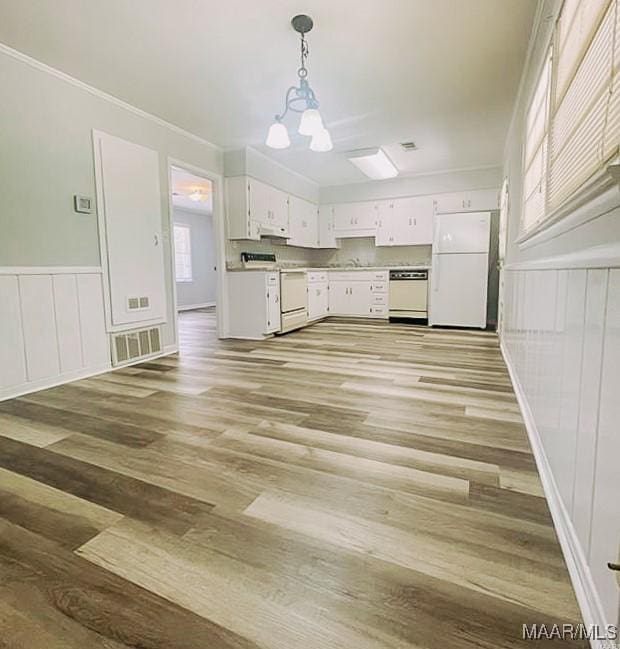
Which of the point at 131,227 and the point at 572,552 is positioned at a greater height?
the point at 131,227

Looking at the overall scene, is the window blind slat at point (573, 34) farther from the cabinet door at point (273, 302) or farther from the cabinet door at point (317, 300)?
the cabinet door at point (317, 300)

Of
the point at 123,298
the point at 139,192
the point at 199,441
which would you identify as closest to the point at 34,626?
the point at 199,441

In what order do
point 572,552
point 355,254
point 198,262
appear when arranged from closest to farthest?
point 572,552 < point 355,254 < point 198,262

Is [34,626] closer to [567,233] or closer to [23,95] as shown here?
[567,233]

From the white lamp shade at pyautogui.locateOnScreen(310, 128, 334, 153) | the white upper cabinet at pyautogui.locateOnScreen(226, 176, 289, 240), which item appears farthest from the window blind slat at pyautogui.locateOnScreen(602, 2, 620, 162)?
the white upper cabinet at pyautogui.locateOnScreen(226, 176, 289, 240)

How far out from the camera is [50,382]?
2.87 m

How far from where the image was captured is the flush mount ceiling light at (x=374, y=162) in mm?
4617

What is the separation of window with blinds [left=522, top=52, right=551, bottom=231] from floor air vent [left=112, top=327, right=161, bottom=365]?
3388 mm

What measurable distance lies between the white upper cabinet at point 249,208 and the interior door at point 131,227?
1113 mm

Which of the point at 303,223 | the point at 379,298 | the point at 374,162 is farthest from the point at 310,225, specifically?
the point at 374,162

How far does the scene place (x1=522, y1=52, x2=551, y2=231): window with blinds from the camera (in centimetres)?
195

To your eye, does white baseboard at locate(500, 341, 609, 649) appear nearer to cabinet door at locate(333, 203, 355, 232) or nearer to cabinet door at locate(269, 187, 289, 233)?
cabinet door at locate(269, 187, 289, 233)

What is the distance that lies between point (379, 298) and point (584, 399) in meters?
5.30

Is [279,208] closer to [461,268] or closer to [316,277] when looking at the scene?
[316,277]
